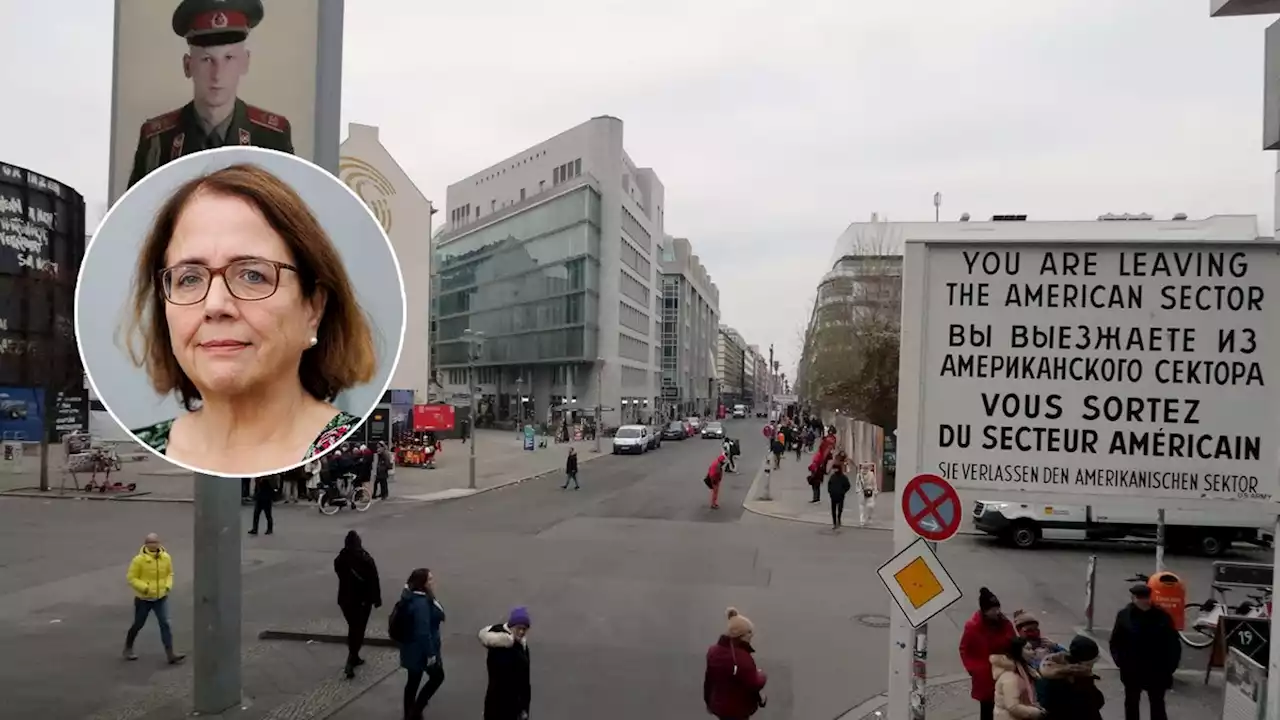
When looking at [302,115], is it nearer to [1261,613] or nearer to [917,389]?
[917,389]

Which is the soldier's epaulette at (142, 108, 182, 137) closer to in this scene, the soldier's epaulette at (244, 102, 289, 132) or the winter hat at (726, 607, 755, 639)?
the soldier's epaulette at (244, 102, 289, 132)

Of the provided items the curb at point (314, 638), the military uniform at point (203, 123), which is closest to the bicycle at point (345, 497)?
the curb at point (314, 638)

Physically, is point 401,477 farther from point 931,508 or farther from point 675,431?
point 675,431

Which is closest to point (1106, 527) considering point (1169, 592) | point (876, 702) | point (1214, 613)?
point (1214, 613)

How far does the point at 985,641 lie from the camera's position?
694 cm

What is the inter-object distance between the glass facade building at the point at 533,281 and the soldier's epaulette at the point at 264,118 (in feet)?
206

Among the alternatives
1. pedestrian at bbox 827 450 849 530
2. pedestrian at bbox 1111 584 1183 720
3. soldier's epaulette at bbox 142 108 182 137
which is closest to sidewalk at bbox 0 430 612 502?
pedestrian at bbox 827 450 849 530

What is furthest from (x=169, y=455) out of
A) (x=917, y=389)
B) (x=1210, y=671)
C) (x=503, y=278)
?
(x=503, y=278)

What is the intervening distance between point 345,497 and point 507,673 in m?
17.8

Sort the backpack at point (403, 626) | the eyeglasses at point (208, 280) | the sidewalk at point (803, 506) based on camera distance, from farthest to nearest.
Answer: the sidewalk at point (803, 506) < the backpack at point (403, 626) < the eyeglasses at point (208, 280)

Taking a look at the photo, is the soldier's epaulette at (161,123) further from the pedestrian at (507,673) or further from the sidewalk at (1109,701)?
the sidewalk at (1109,701)

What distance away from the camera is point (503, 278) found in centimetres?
6988

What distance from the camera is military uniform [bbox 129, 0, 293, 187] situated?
4.55 metres

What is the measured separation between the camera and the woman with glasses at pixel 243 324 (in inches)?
138
